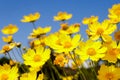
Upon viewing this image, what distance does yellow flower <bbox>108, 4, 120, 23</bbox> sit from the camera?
2340mm

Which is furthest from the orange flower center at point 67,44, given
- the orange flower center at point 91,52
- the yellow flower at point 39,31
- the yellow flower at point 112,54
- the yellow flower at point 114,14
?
the yellow flower at point 39,31

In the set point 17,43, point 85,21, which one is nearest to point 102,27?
point 85,21

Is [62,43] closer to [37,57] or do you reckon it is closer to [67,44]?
[67,44]

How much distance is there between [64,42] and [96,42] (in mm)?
170

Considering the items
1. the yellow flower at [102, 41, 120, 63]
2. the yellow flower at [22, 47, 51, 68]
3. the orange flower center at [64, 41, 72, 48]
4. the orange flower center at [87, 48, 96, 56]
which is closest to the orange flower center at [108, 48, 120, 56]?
the yellow flower at [102, 41, 120, 63]

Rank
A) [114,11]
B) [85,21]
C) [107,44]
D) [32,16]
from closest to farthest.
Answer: [107,44], [114,11], [85,21], [32,16]

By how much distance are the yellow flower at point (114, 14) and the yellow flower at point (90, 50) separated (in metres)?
0.31

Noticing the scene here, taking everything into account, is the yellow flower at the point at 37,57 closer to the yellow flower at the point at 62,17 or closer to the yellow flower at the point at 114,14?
the yellow flower at the point at 114,14

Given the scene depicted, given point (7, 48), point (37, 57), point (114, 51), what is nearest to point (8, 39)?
point (7, 48)

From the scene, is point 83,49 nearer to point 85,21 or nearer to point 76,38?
point 76,38

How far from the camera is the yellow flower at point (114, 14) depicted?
2.34 metres

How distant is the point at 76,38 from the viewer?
83.1 inches

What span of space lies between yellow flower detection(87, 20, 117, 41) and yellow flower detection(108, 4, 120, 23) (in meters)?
0.08

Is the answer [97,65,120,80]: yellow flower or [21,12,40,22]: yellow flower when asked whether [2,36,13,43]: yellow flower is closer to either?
[21,12,40,22]: yellow flower
